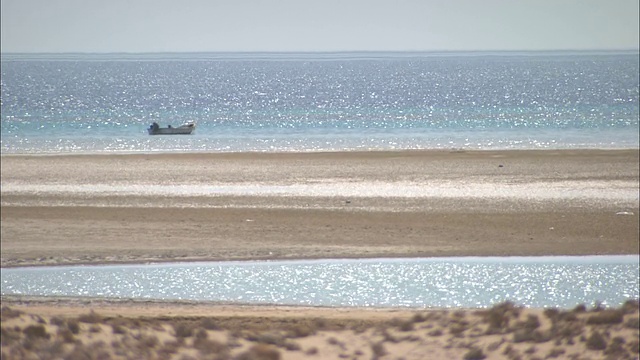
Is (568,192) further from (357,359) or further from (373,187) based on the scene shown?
(357,359)

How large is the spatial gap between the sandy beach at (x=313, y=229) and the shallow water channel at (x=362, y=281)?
1.72 ft

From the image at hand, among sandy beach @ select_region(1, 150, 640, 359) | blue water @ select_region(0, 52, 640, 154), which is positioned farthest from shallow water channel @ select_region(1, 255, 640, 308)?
blue water @ select_region(0, 52, 640, 154)

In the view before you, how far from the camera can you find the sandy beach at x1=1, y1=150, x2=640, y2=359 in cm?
961

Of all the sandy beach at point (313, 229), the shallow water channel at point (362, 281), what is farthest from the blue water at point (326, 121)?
the shallow water channel at point (362, 281)

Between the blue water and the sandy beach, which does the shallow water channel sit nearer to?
the sandy beach

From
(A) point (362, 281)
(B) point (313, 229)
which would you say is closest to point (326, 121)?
(B) point (313, 229)

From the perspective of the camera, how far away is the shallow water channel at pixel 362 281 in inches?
534

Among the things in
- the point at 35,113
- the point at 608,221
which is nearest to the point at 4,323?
the point at 608,221

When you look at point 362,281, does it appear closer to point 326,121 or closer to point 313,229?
point 313,229

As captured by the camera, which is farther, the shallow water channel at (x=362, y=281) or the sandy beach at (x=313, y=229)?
the shallow water channel at (x=362, y=281)

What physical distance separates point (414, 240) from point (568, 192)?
6.33 metres

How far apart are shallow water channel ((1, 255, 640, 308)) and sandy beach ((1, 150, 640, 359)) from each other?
0.52 meters

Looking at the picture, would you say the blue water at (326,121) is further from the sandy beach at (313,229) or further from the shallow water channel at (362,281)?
the shallow water channel at (362,281)

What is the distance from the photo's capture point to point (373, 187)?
74.6 feet
